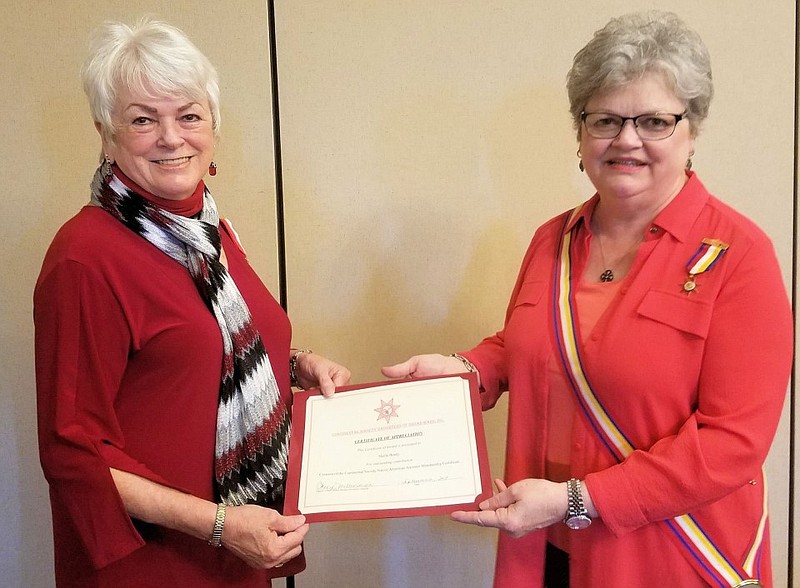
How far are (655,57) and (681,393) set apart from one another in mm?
545

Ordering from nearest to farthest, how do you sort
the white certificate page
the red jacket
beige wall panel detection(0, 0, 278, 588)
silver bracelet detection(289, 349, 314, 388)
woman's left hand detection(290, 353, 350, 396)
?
the red jacket, the white certificate page, woman's left hand detection(290, 353, 350, 396), silver bracelet detection(289, 349, 314, 388), beige wall panel detection(0, 0, 278, 588)

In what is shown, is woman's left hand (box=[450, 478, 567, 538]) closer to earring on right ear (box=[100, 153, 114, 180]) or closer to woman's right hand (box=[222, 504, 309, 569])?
woman's right hand (box=[222, 504, 309, 569])

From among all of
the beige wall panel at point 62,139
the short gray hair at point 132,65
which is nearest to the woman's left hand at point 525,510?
the short gray hair at point 132,65

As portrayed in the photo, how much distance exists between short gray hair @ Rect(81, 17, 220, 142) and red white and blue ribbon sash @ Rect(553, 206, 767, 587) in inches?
32.0

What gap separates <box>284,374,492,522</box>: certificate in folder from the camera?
1132 millimetres

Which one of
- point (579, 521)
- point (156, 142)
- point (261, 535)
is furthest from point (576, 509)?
point (156, 142)

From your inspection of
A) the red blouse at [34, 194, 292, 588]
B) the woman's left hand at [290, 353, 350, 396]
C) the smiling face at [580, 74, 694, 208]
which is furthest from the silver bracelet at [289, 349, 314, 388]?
the smiling face at [580, 74, 694, 208]

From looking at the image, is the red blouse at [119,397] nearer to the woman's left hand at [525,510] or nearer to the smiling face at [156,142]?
the smiling face at [156,142]

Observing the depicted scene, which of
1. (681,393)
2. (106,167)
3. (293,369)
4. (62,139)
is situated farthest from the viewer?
(62,139)

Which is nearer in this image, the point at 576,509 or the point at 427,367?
the point at 576,509

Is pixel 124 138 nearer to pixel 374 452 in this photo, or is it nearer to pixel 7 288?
pixel 374 452

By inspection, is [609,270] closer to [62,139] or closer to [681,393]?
[681,393]

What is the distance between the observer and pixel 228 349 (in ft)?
3.85

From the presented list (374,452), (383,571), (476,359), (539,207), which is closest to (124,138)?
(374,452)
